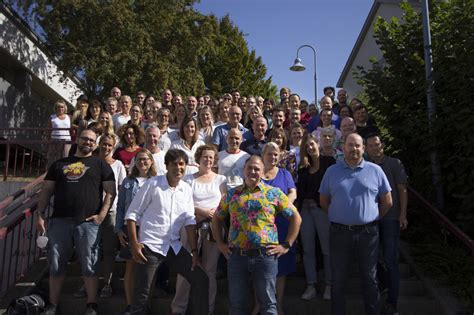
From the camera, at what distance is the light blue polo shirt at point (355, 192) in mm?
4219

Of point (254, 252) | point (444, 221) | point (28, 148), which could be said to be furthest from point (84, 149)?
point (28, 148)

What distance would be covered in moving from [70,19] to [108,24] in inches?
57.6

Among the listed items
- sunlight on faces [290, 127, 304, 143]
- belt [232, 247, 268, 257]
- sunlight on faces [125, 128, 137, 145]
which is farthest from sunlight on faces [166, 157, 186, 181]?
sunlight on faces [290, 127, 304, 143]

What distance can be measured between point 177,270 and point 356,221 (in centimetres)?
185

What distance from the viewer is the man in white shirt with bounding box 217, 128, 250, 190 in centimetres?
506

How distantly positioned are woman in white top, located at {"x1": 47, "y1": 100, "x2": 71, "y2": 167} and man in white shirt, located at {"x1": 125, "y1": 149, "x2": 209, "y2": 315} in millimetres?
5448

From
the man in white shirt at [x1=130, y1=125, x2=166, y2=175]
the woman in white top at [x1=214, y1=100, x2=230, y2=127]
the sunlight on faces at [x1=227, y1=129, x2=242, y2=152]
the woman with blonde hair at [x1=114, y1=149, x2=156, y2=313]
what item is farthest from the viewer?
the woman in white top at [x1=214, y1=100, x2=230, y2=127]

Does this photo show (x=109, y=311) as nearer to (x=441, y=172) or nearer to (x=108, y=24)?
(x=441, y=172)

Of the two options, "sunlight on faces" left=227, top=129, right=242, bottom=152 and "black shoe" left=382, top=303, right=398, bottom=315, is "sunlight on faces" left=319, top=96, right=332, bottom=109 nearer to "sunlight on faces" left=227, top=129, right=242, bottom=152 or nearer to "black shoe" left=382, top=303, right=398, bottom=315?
"sunlight on faces" left=227, top=129, right=242, bottom=152

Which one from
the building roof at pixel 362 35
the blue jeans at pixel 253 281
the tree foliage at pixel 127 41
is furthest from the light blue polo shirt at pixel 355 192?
the building roof at pixel 362 35

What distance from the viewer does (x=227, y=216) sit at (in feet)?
13.4

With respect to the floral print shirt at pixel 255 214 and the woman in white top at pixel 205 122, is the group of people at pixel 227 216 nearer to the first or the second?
the floral print shirt at pixel 255 214

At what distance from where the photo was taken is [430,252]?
5664 millimetres

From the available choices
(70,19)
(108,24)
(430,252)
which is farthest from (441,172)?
(70,19)
